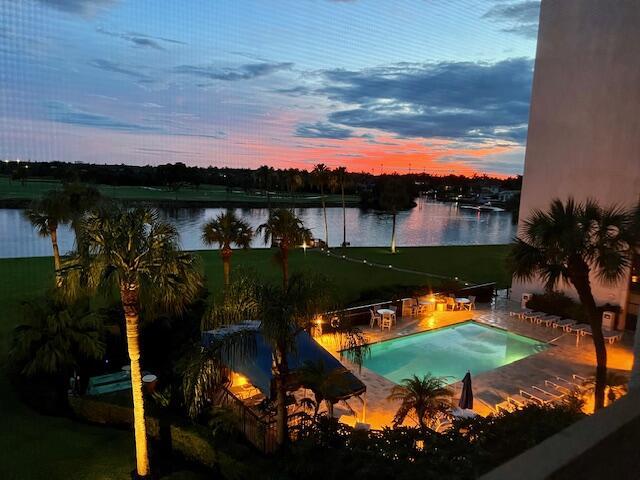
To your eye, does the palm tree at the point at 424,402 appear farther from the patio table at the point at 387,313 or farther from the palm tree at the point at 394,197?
the palm tree at the point at 394,197

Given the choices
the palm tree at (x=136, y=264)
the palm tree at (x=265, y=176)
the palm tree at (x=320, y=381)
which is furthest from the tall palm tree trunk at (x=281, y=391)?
the palm tree at (x=265, y=176)

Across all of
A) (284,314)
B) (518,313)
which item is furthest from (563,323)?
(284,314)

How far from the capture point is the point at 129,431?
9297 millimetres

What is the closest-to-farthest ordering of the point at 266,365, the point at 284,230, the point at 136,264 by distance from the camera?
the point at 136,264 → the point at 266,365 → the point at 284,230

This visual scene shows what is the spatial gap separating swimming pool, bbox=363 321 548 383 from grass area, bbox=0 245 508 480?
267cm

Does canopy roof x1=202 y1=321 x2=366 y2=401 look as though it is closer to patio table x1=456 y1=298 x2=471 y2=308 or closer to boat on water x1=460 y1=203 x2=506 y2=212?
patio table x1=456 y1=298 x2=471 y2=308

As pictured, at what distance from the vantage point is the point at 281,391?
7.04 metres

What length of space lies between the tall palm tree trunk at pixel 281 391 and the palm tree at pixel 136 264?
206 cm

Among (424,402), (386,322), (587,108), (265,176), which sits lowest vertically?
(386,322)

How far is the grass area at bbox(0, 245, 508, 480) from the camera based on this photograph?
7.93m

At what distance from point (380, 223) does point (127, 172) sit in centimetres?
4021

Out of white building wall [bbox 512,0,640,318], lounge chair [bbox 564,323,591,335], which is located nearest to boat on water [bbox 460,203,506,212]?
white building wall [bbox 512,0,640,318]

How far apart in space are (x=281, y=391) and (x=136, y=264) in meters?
3.15

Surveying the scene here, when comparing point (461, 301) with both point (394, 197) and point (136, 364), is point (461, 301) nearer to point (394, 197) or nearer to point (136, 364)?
point (136, 364)
